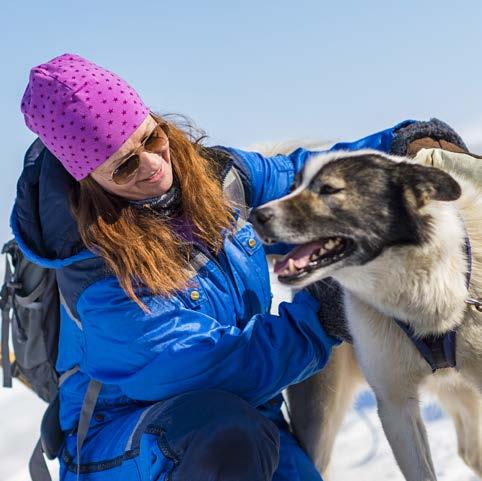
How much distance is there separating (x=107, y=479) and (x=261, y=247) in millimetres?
916

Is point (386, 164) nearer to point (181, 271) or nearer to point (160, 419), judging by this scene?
point (181, 271)

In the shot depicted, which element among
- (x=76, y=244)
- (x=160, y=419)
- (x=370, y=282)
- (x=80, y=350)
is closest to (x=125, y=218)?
(x=76, y=244)

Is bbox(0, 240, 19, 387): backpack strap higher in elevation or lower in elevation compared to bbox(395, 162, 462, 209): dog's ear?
lower

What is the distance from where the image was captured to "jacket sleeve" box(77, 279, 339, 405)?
8.10 feet

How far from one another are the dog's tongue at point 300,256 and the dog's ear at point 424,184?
293mm

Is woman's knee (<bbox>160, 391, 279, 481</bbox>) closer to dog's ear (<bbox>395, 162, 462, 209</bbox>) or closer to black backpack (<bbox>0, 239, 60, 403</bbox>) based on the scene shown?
black backpack (<bbox>0, 239, 60, 403</bbox>)

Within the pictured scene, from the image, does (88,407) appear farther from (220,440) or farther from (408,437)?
(408,437)

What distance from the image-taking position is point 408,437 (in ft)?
8.16

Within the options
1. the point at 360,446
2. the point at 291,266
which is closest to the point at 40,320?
the point at 291,266

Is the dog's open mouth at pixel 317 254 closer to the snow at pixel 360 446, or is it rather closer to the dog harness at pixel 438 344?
the dog harness at pixel 438 344

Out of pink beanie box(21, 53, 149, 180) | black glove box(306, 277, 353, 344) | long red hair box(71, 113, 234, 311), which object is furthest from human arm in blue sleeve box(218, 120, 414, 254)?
pink beanie box(21, 53, 149, 180)

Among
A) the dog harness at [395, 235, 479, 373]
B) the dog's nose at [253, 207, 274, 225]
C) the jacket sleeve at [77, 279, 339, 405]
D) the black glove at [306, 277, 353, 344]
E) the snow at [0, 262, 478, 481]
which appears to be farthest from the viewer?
the snow at [0, 262, 478, 481]

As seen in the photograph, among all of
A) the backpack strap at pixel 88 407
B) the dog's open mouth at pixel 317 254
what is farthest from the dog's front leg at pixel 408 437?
the backpack strap at pixel 88 407

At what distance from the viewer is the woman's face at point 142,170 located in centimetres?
250
